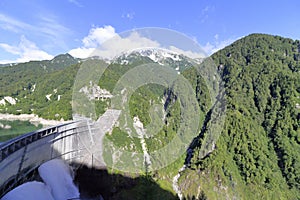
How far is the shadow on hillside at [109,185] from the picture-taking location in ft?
26.2

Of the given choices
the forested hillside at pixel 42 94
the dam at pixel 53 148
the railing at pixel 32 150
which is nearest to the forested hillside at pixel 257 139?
the forested hillside at pixel 42 94

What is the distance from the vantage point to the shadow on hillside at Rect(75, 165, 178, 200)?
7.99 metres

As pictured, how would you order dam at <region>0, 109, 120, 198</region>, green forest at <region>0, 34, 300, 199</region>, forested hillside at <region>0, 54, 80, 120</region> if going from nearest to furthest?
dam at <region>0, 109, 120, 198</region> → forested hillside at <region>0, 54, 80, 120</region> → green forest at <region>0, 34, 300, 199</region>

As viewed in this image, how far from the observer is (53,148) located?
759 cm

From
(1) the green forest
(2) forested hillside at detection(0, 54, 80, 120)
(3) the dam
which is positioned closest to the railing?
(3) the dam

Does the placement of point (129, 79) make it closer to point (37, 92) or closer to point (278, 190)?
point (278, 190)

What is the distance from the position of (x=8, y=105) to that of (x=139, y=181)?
24.1 m

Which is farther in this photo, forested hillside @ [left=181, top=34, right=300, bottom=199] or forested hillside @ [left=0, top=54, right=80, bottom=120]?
forested hillside @ [left=181, top=34, right=300, bottom=199]

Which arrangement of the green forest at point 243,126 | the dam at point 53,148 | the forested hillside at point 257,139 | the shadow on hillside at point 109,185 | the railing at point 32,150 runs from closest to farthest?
the railing at point 32,150 → the dam at point 53,148 → the shadow on hillside at point 109,185 → the green forest at point 243,126 → the forested hillside at point 257,139

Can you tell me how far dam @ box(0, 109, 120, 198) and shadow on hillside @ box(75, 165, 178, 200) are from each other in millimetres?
314

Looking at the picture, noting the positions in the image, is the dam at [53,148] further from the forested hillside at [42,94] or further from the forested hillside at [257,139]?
the forested hillside at [257,139]

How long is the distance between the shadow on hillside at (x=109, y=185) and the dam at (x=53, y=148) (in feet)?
1.03

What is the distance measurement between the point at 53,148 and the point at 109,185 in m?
3.15

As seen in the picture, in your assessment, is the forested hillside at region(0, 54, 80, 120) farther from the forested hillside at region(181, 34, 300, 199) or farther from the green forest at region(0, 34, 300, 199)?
the forested hillside at region(181, 34, 300, 199)
